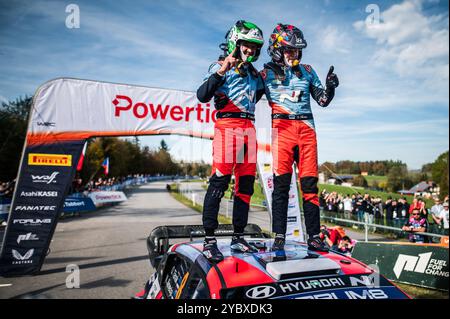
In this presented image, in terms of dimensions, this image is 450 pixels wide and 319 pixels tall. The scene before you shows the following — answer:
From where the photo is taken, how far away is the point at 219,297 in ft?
6.20

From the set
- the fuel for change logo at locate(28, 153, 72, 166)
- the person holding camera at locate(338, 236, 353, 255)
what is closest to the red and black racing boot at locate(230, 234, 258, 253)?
the fuel for change logo at locate(28, 153, 72, 166)

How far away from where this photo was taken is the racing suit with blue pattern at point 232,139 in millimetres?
2877

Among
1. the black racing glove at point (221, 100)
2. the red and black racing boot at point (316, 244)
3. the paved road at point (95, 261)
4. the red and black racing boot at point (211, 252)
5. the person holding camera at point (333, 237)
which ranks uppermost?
the black racing glove at point (221, 100)

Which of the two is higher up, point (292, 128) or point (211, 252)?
point (292, 128)

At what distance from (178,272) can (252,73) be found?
187 centimetres

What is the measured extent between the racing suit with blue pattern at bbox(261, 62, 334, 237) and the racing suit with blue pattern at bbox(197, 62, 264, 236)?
0.75ft

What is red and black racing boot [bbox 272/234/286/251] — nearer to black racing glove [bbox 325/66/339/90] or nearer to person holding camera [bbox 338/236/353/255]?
black racing glove [bbox 325/66/339/90]

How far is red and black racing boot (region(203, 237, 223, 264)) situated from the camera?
7.31 ft

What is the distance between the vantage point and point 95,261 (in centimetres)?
846

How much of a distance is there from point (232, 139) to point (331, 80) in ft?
3.26

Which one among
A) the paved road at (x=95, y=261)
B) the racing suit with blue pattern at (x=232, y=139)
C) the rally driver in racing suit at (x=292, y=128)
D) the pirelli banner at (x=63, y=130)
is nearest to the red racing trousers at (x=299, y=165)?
the rally driver in racing suit at (x=292, y=128)

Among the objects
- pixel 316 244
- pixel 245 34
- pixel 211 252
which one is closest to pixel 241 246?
pixel 211 252

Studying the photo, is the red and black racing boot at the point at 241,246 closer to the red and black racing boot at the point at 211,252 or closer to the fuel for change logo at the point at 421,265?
the red and black racing boot at the point at 211,252

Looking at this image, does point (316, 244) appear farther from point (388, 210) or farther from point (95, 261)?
point (388, 210)
